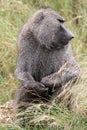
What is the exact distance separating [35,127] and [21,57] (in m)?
0.63

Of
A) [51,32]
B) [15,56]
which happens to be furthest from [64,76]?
[15,56]

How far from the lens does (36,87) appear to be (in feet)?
16.5

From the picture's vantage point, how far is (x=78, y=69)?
17.0 ft

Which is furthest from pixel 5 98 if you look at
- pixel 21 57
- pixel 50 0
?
pixel 50 0

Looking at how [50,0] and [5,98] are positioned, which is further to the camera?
[50,0]

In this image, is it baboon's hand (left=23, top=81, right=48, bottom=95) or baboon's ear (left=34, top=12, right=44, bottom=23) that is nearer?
baboon's hand (left=23, top=81, right=48, bottom=95)

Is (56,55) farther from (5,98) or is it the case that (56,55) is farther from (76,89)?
(5,98)

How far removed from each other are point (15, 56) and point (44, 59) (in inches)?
63.5

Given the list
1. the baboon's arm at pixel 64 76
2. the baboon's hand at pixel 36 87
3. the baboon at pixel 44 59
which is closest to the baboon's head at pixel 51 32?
the baboon at pixel 44 59

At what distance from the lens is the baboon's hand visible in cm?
502

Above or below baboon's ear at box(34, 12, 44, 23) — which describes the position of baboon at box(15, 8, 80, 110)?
below

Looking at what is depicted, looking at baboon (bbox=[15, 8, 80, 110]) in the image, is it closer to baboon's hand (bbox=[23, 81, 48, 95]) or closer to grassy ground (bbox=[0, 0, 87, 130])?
baboon's hand (bbox=[23, 81, 48, 95])

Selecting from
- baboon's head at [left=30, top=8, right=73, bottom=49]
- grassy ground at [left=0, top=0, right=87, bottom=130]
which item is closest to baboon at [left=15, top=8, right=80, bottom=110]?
baboon's head at [left=30, top=8, right=73, bottom=49]

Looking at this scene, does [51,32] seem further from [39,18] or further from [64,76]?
[64,76]
